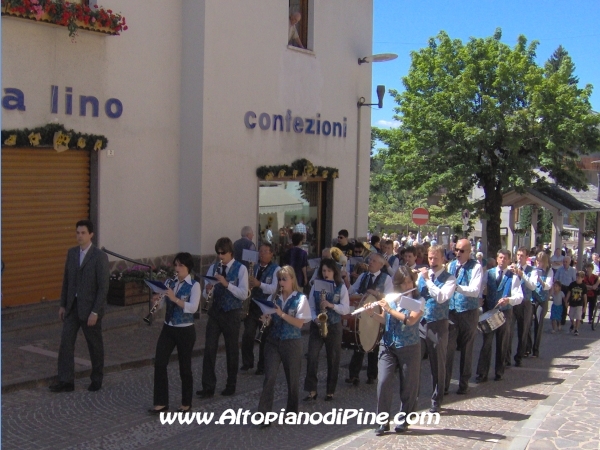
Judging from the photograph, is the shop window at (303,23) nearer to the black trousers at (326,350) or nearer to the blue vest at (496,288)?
the blue vest at (496,288)

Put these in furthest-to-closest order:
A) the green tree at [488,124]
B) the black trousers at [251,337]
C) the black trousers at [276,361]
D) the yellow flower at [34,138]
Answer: the green tree at [488,124]
the yellow flower at [34,138]
the black trousers at [251,337]
the black trousers at [276,361]

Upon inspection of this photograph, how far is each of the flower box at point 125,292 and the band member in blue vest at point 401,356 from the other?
5816 millimetres

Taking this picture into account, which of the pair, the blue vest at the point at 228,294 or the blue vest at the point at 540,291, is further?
the blue vest at the point at 540,291

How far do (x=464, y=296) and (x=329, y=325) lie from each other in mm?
1706

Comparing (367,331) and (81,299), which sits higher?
(81,299)

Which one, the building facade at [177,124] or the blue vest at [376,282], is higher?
the building facade at [177,124]

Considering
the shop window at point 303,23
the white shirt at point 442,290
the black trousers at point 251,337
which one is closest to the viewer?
the white shirt at point 442,290

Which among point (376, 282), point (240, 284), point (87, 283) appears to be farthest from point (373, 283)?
point (87, 283)

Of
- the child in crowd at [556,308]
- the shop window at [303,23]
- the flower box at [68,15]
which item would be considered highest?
the shop window at [303,23]

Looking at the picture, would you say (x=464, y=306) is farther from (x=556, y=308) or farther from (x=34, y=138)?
(x=556, y=308)

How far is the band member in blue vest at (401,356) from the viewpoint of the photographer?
272 inches

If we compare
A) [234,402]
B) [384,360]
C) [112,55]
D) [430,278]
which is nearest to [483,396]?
[430,278]

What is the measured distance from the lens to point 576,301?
1620 centimetres

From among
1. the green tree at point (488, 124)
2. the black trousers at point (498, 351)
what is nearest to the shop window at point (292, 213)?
the black trousers at point (498, 351)
